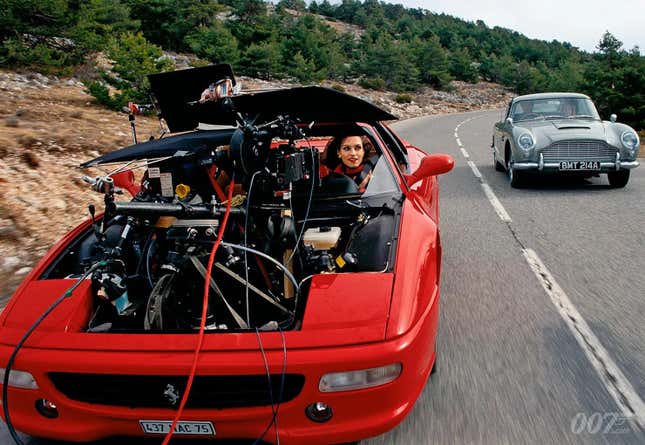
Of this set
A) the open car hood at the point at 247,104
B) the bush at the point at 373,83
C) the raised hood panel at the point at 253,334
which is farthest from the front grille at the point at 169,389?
the bush at the point at 373,83

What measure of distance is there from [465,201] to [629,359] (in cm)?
480

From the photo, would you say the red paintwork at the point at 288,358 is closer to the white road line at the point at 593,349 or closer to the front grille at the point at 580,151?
the white road line at the point at 593,349

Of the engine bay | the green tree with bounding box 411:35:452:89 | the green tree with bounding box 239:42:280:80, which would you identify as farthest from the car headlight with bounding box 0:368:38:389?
the green tree with bounding box 411:35:452:89

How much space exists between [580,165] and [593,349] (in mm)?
5642

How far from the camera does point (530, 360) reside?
3156mm

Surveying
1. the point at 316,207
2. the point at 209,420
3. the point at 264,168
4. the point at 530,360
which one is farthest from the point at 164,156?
the point at 530,360

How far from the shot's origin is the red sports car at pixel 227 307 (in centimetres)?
216

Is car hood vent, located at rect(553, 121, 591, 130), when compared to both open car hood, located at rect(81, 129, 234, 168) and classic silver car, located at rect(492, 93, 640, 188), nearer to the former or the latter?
classic silver car, located at rect(492, 93, 640, 188)

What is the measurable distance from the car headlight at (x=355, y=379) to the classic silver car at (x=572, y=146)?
23.0ft

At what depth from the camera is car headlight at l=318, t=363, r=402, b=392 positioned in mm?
2127

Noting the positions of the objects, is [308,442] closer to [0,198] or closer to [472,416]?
[472,416]

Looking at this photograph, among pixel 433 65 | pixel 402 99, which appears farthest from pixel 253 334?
pixel 433 65

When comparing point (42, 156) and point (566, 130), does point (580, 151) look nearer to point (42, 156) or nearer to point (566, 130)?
point (566, 130)

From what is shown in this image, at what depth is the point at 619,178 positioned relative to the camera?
8.41 meters
